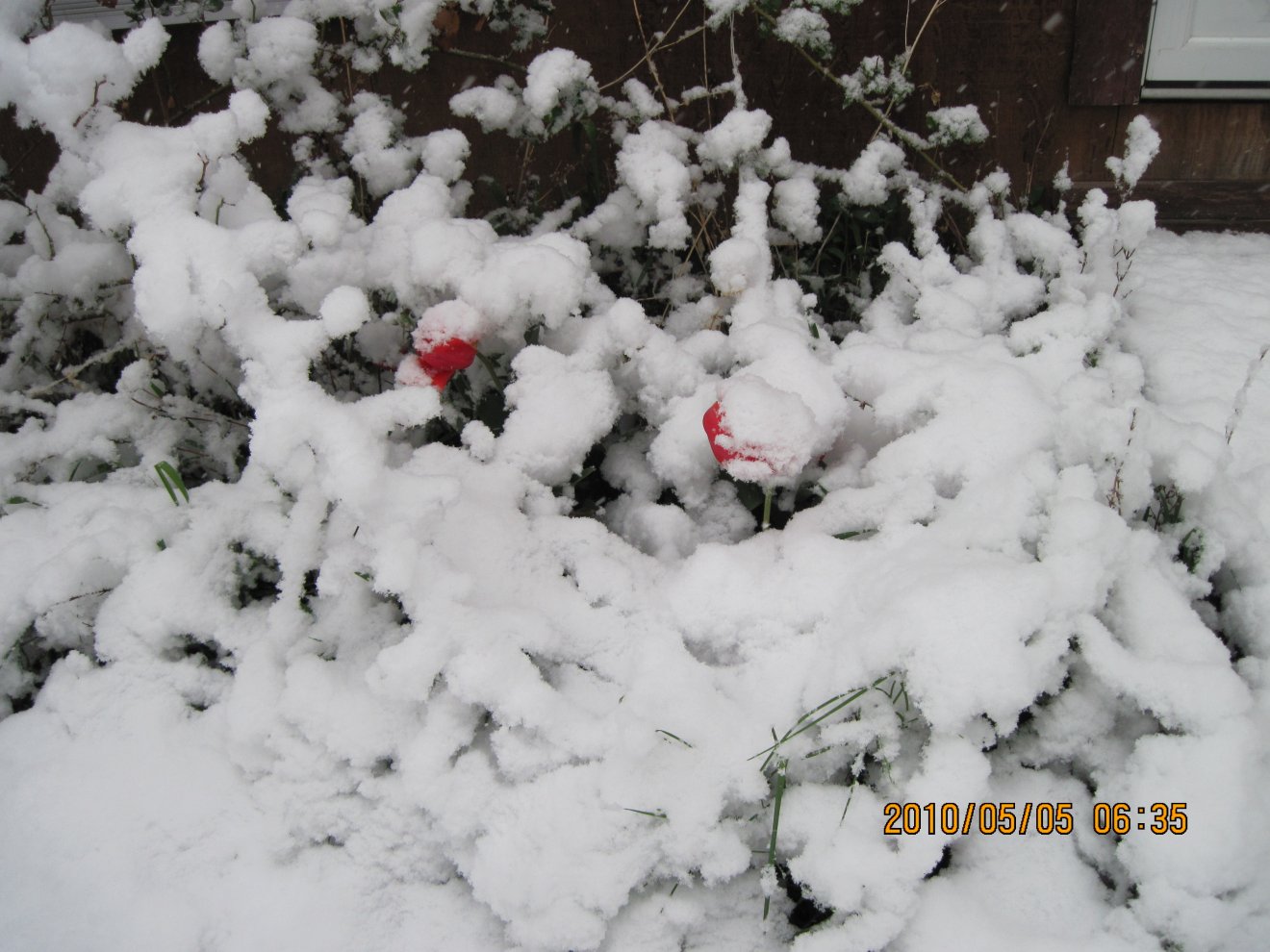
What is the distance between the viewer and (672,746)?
Answer: 3.92ft

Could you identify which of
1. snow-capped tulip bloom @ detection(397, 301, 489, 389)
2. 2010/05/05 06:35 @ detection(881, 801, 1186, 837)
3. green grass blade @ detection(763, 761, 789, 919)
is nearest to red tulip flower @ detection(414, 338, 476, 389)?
snow-capped tulip bloom @ detection(397, 301, 489, 389)

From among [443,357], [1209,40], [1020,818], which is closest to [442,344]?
[443,357]

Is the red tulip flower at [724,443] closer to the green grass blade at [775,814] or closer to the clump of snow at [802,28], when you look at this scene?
the green grass blade at [775,814]

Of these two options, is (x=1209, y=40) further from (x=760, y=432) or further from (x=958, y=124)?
(x=760, y=432)

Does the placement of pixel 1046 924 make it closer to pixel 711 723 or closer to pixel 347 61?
pixel 711 723

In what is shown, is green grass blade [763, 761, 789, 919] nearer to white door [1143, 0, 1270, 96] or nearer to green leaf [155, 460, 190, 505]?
green leaf [155, 460, 190, 505]

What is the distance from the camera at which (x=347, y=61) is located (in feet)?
6.87

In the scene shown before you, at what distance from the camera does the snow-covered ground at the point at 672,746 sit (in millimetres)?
1092

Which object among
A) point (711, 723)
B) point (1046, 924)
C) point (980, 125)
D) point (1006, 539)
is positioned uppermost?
point (980, 125)

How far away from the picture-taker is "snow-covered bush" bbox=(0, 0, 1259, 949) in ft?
3.72

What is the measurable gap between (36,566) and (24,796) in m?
0.40

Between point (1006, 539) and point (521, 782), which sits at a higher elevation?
point (1006, 539)

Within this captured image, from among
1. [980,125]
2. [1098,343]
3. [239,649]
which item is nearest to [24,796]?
[239,649]

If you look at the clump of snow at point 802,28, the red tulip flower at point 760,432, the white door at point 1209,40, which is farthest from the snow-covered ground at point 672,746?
the white door at point 1209,40
